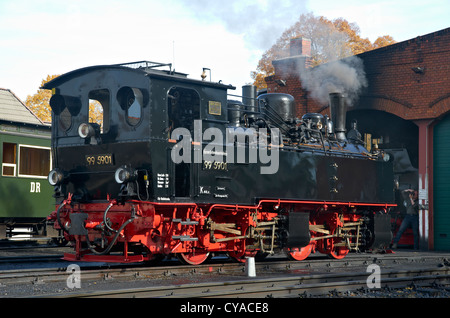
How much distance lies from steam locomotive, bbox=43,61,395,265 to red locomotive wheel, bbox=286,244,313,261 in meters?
0.03

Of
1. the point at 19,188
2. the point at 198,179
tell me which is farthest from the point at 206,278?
the point at 19,188

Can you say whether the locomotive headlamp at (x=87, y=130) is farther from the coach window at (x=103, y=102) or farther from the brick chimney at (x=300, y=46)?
the brick chimney at (x=300, y=46)

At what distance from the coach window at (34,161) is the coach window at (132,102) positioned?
305 inches

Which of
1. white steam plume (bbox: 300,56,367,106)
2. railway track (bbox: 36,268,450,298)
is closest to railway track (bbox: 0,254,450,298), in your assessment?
railway track (bbox: 36,268,450,298)

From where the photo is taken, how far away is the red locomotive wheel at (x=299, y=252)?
13.2 m

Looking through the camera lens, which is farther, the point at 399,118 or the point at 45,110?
the point at 45,110

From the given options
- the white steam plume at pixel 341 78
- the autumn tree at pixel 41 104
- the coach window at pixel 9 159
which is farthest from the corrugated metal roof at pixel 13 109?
the autumn tree at pixel 41 104

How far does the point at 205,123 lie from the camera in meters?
10.9

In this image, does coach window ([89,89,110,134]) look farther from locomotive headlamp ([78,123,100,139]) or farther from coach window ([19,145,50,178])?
coach window ([19,145,50,178])

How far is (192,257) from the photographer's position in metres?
11.2

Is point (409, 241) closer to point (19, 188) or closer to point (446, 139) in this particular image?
point (446, 139)

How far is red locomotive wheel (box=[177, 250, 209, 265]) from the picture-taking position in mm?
11023

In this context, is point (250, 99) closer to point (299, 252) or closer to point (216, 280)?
point (299, 252)
